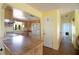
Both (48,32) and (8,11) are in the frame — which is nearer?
(8,11)

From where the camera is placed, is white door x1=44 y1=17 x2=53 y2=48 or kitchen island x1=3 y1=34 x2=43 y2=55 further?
white door x1=44 y1=17 x2=53 y2=48

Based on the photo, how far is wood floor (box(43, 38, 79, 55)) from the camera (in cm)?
159

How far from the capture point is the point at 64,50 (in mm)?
1602

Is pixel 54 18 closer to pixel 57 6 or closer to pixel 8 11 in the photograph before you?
pixel 57 6

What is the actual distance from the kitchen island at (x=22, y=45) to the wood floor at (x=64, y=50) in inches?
4.0

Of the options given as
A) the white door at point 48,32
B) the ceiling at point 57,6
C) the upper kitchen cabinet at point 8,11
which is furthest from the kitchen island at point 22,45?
the ceiling at point 57,6

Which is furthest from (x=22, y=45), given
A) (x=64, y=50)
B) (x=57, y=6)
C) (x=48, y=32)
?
(x=57, y=6)

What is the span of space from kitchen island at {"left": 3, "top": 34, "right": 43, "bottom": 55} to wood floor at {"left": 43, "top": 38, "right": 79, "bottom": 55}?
102 mm

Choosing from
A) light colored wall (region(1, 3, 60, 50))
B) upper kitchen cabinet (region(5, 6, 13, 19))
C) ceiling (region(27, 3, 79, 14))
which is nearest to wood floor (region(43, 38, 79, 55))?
light colored wall (region(1, 3, 60, 50))

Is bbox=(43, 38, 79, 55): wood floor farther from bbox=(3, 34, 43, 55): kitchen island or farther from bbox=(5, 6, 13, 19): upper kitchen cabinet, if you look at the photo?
bbox=(5, 6, 13, 19): upper kitchen cabinet

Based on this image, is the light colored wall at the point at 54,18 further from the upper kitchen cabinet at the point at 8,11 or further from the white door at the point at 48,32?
the upper kitchen cabinet at the point at 8,11

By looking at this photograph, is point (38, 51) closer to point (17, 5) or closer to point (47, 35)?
point (47, 35)

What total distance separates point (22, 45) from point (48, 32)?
43cm

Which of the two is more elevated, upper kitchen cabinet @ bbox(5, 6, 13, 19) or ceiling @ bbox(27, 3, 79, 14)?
ceiling @ bbox(27, 3, 79, 14)
